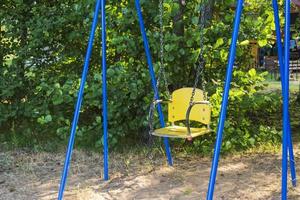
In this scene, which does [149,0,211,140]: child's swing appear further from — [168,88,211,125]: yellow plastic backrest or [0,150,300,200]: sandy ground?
[0,150,300,200]: sandy ground

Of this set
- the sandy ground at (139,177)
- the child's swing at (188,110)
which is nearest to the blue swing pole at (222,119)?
the child's swing at (188,110)

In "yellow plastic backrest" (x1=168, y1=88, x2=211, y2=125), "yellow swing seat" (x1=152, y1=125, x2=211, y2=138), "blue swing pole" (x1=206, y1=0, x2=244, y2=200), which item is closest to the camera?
"blue swing pole" (x1=206, y1=0, x2=244, y2=200)

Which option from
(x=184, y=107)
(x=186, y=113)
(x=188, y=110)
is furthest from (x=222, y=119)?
(x=184, y=107)

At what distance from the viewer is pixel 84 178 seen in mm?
4645

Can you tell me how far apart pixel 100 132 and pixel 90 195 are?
5.23ft

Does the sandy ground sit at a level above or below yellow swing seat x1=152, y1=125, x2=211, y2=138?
below

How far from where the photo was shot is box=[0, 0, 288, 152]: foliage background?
5.02 meters

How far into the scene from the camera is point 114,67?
5.08m

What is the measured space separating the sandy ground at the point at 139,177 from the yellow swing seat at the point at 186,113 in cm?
57

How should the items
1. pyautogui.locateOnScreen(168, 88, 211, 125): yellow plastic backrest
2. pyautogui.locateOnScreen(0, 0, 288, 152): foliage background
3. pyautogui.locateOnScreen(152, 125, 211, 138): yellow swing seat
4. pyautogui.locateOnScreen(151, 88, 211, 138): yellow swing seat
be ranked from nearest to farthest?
1. pyautogui.locateOnScreen(152, 125, 211, 138): yellow swing seat
2. pyautogui.locateOnScreen(151, 88, 211, 138): yellow swing seat
3. pyautogui.locateOnScreen(168, 88, 211, 125): yellow plastic backrest
4. pyautogui.locateOnScreen(0, 0, 288, 152): foliage background

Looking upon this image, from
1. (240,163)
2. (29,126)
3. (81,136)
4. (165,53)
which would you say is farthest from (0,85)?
(240,163)

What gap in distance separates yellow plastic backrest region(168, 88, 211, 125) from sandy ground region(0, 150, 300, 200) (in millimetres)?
641

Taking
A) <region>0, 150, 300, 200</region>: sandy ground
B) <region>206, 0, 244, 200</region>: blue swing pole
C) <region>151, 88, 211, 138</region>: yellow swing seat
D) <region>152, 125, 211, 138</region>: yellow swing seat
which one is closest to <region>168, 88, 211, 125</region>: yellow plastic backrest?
<region>151, 88, 211, 138</region>: yellow swing seat

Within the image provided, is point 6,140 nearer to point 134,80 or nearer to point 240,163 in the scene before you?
point 134,80
